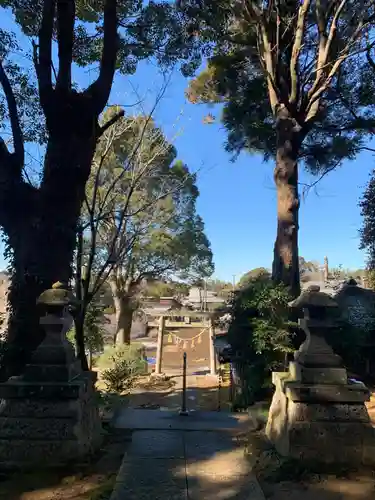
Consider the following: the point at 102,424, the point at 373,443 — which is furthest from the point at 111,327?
the point at 373,443

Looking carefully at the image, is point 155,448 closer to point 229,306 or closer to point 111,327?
point 229,306

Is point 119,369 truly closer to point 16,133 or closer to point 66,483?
point 16,133

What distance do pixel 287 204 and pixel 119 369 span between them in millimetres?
6238

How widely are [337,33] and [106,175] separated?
8.75 meters

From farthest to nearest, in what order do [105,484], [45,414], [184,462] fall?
[184,462] → [45,414] → [105,484]

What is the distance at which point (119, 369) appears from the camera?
11477mm

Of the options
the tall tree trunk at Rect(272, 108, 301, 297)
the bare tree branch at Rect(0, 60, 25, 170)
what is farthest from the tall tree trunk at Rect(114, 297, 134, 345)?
the bare tree branch at Rect(0, 60, 25, 170)

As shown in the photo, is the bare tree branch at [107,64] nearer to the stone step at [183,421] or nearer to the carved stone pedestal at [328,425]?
the stone step at [183,421]

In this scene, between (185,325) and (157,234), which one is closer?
(185,325)

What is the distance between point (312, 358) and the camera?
4.30 m

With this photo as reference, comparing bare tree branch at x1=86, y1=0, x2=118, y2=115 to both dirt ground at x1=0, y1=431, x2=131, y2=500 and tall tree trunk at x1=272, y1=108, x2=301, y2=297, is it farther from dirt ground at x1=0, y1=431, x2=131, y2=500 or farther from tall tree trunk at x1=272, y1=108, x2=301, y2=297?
dirt ground at x1=0, y1=431, x2=131, y2=500

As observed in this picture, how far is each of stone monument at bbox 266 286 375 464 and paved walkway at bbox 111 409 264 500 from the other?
59cm

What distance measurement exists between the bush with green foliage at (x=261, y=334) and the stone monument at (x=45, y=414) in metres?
3.53

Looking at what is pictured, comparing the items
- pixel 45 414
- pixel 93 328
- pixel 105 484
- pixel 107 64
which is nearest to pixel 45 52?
pixel 107 64
